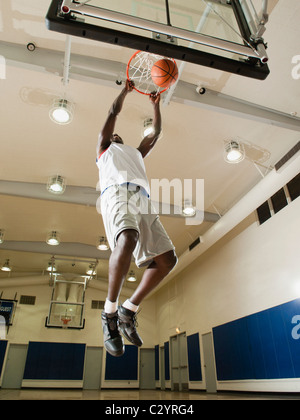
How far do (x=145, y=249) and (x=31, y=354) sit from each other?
12.9m

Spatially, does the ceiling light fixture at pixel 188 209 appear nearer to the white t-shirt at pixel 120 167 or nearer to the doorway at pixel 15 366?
the white t-shirt at pixel 120 167

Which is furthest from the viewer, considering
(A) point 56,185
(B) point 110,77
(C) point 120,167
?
(A) point 56,185

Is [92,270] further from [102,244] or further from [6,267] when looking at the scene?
[6,267]

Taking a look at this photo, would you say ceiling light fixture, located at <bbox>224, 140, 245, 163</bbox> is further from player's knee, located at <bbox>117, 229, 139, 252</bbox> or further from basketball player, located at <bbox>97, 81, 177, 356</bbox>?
player's knee, located at <bbox>117, 229, 139, 252</bbox>

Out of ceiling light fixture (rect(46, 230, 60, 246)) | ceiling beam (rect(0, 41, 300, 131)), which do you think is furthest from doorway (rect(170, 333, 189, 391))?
ceiling beam (rect(0, 41, 300, 131))

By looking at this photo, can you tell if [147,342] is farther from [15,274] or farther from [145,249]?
[145,249]

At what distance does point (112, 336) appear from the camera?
201 cm

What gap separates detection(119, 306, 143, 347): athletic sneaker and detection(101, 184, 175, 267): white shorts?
15.1 inches

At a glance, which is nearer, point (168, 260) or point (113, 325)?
point (113, 325)

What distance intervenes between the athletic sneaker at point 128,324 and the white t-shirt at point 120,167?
933 mm

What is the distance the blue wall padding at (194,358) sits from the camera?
31.3 ft

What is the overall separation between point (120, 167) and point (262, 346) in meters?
6.13

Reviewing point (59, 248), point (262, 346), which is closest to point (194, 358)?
point (262, 346)

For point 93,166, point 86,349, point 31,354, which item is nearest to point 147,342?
point 86,349
